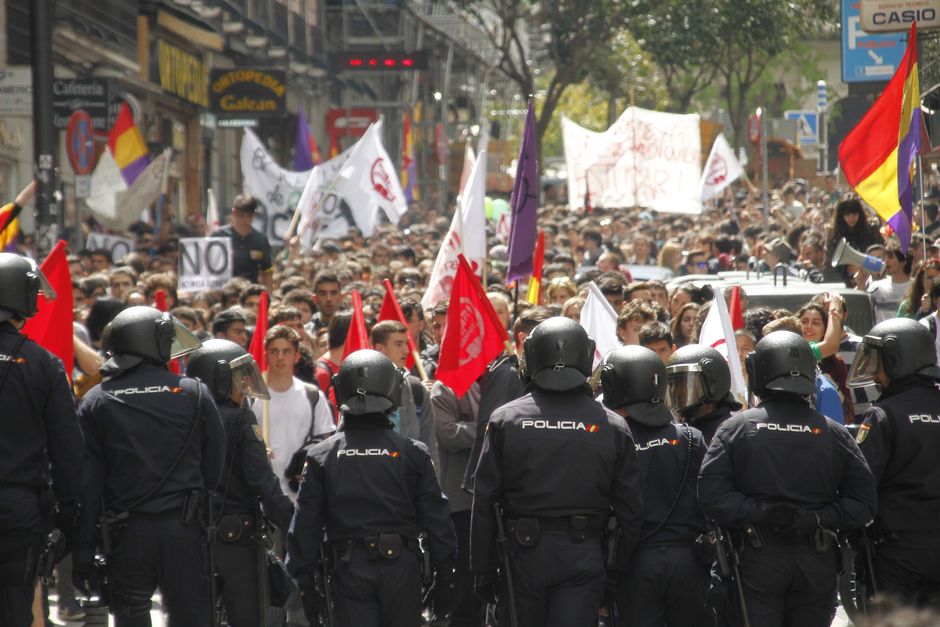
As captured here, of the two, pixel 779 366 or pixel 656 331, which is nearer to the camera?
pixel 779 366

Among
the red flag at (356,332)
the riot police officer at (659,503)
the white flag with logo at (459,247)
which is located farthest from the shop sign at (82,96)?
the riot police officer at (659,503)

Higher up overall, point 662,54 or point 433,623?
point 662,54

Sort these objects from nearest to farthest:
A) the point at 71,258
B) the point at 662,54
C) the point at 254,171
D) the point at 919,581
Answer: the point at 919,581
the point at 71,258
the point at 254,171
the point at 662,54

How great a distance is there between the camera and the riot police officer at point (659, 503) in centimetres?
644

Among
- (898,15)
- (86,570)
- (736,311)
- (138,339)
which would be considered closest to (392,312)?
(736,311)

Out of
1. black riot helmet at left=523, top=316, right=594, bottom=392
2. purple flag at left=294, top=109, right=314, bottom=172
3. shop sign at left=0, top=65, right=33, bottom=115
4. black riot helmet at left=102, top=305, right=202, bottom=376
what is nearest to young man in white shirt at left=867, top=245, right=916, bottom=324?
black riot helmet at left=523, top=316, right=594, bottom=392

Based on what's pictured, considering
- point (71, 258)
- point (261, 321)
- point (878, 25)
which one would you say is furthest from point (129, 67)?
point (261, 321)

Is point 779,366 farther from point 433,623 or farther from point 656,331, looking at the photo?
point 433,623

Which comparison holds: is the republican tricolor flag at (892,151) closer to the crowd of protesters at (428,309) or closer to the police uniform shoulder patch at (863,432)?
the crowd of protesters at (428,309)

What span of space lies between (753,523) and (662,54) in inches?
1181

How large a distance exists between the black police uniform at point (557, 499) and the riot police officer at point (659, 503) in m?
0.19

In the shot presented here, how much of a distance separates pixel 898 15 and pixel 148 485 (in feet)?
25.1

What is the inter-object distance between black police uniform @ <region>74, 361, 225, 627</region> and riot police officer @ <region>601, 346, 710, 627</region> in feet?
5.74

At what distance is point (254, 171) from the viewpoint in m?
18.4
